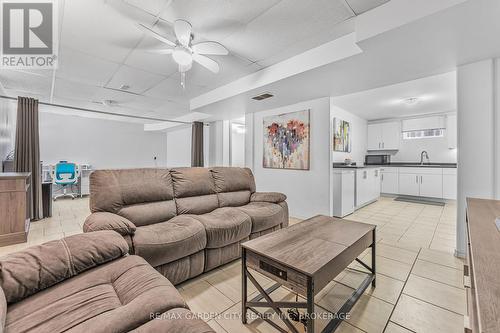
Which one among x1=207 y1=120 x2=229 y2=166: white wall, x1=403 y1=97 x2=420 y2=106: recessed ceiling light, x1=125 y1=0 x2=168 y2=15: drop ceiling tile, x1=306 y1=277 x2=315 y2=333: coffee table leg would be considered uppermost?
x1=125 y1=0 x2=168 y2=15: drop ceiling tile

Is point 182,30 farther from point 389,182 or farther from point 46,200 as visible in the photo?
point 389,182

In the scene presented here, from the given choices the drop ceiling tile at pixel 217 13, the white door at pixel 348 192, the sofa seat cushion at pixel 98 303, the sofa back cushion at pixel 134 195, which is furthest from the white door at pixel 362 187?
the sofa seat cushion at pixel 98 303

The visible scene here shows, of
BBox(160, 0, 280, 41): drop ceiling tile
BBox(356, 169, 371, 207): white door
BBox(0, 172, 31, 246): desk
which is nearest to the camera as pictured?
BBox(160, 0, 280, 41): drop ceiling tile

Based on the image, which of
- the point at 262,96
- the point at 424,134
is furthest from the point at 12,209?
the point at 424,134

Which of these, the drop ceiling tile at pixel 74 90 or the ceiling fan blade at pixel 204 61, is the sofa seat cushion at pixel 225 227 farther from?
the drop ceiling tile at pixel 74 90

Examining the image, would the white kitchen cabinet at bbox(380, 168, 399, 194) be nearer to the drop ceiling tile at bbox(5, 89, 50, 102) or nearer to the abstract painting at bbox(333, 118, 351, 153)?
the abstract painting at bbox(333, 118, 351, 153)

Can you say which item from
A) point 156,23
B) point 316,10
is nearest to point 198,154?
point 156,23

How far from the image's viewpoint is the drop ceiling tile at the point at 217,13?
1862 mm

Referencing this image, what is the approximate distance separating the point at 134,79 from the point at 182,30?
6.74 ft

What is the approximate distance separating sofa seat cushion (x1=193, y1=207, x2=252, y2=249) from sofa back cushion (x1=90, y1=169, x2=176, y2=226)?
448 millimetres

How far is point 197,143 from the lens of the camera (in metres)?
6.46

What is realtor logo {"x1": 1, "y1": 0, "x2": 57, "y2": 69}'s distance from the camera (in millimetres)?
1939

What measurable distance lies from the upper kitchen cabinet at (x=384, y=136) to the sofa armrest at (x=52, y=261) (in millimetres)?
6989

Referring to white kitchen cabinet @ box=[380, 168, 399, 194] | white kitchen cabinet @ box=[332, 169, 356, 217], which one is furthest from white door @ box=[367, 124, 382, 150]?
white kitchen cabinet @ box=[332, 169, 356, 217]
